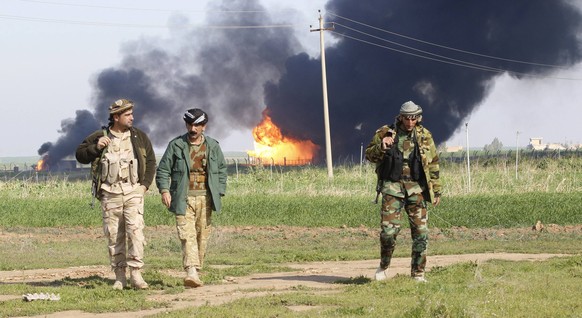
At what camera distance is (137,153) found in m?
12.6

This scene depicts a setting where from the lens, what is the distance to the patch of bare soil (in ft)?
37.9

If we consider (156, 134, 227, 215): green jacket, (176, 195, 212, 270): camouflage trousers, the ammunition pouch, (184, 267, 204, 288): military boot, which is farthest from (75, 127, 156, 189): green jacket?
the ammunition pouch

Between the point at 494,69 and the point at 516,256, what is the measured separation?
57535mm

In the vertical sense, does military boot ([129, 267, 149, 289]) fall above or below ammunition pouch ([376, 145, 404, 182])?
below

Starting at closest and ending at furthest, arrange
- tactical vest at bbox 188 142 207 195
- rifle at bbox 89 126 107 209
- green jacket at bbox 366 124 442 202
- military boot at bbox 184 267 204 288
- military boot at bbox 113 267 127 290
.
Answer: green jacket at bbox 366 124 442 202
rifle at bbox 89 126 107 209
military boot at bbox 113 267 127 290
military boot at bbox 184 267 204 288
tactical vest at bbox 188 142 207 195

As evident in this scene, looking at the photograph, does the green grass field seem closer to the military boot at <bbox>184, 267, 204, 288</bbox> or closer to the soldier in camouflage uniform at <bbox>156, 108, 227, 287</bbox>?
the military boot at <bbox>184, 267, 204, 288</bbox>

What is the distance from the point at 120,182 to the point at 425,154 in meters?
3.45

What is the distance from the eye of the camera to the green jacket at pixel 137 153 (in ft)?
40.9

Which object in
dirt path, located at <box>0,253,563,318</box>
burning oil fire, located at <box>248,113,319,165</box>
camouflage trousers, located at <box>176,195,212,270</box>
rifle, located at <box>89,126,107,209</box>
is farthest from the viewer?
burning oil fire, located at <box>248,113,319,165</box>

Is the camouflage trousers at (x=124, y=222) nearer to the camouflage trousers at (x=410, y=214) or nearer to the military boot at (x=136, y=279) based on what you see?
the military boot at (x=136, y=279)

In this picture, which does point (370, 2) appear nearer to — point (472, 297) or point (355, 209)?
point (355, 209)

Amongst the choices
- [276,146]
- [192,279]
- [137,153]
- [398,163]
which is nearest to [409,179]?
[398,163]

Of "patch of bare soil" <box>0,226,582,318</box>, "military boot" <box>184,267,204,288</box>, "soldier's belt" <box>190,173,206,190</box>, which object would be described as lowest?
"patch of bare soil" <box>0,226,582,318</box>

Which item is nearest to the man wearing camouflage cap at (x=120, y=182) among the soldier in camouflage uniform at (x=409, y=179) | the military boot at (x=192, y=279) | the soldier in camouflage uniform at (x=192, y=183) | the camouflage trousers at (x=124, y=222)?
the camouflage trousers at (x=124, y=222)
